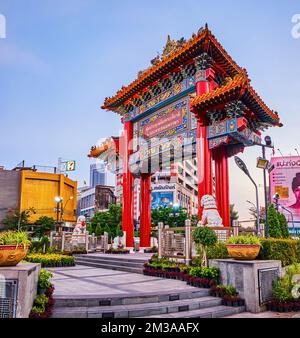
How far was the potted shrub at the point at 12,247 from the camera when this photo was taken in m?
5.83

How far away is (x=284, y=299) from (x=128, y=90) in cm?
1410

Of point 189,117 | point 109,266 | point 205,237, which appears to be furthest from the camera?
point 189,117

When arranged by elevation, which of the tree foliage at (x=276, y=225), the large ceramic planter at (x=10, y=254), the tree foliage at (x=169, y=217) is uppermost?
the tree foliage at (x=169, y=217)

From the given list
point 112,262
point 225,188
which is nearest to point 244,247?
point 112,262

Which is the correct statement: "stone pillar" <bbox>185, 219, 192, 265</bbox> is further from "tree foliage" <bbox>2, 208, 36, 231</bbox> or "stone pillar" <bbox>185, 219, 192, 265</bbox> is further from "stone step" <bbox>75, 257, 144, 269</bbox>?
"tree foliage" <bbox>2, 208, 36, 231</bbox>

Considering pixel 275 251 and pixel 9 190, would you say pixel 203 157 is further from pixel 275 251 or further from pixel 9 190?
pixel 9 190

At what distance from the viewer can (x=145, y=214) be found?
63.3 feet

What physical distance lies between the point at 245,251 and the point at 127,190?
11.9m

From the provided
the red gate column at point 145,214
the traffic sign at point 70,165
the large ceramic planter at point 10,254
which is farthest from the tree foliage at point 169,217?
the large ceramic planter at point 10,254

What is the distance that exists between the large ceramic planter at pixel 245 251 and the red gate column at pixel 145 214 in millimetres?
11639

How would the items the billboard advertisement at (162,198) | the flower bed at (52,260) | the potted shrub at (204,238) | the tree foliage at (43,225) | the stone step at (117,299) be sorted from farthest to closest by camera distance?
the billboard advertisement at (162,198) < the tree foliage at (43,225) < the flower bed at (52,260) < the potted shrub at (204,238) < the stone step at (117,299)

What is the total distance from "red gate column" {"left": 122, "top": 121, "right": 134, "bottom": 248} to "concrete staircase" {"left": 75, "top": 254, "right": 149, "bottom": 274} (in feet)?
10.5

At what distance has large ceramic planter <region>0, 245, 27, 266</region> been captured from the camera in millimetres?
5805

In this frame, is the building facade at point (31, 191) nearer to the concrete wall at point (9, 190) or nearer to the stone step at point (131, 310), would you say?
the concrete wall at point (9, 190)
